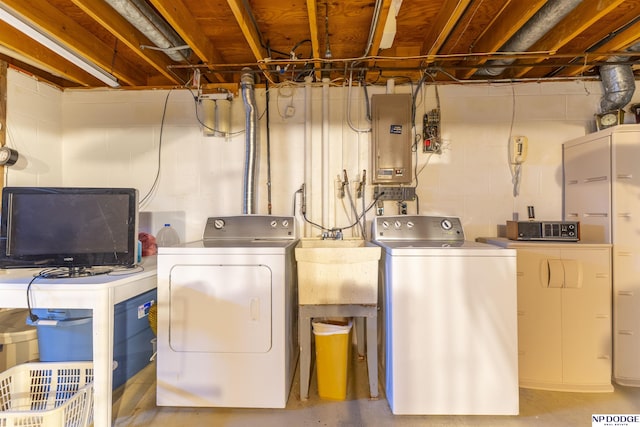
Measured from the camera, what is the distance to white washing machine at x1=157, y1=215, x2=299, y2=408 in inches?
64.5

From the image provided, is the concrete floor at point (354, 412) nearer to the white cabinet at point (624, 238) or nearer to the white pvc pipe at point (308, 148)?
the white cabinet at point (624, 238)

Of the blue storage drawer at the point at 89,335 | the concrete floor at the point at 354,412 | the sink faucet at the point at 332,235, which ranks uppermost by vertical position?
the sink faucet at the point at 332,235

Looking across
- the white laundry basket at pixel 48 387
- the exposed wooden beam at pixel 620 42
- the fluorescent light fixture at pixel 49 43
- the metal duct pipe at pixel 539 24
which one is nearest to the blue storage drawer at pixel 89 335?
the white laundry basket at pixel 48 387

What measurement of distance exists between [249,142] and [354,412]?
2043 mm

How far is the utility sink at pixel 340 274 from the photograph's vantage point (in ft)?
5.54

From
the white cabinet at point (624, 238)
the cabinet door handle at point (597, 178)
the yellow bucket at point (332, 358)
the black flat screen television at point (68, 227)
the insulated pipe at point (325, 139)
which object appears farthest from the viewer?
the insulated pipe at point (325, 139)

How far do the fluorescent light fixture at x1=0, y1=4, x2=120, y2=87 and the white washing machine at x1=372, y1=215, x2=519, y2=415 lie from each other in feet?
7.90

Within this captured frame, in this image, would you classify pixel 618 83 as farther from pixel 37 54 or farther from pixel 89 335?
pixel 37 54

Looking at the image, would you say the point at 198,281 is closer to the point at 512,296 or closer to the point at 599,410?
the point at 512,296

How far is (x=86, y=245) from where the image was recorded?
5.26ft

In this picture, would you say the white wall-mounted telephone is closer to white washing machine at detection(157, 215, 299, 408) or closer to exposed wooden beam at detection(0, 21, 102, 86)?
white washing machine at detection(157, 215, 299, 408)

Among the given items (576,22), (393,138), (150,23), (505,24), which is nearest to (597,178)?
(576,22)

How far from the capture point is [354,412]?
5.57 ft

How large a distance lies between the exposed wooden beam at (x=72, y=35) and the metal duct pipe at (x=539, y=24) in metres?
2.92
